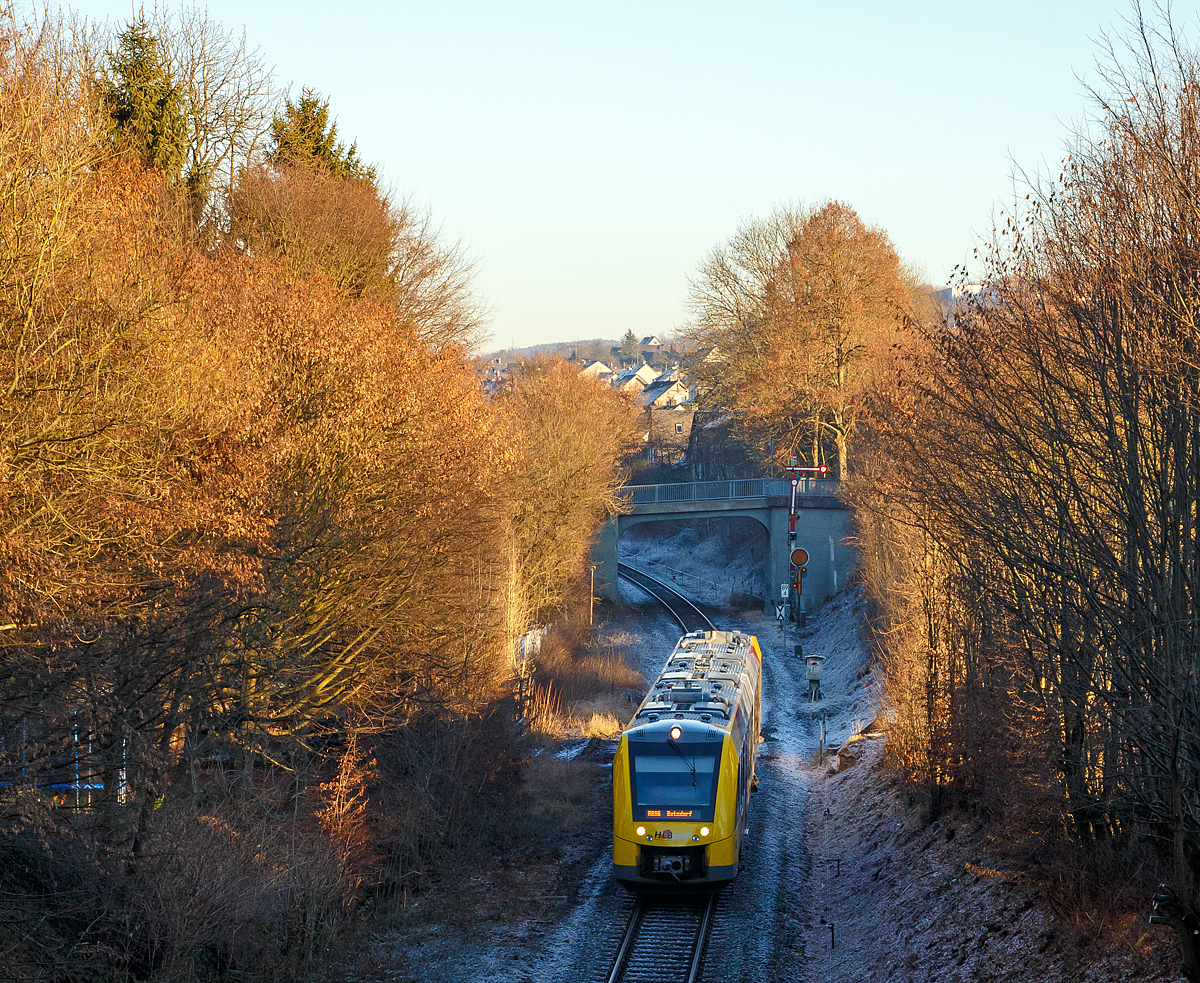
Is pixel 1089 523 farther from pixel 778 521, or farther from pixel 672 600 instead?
pixel 672 600

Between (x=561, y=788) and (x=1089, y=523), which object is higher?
(x=1089, y=523)

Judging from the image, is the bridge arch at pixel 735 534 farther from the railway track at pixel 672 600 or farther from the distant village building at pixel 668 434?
the distant village building at pixel 668 434

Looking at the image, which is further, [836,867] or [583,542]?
[583,542]

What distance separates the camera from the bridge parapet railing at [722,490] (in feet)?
164

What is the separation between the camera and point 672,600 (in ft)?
170

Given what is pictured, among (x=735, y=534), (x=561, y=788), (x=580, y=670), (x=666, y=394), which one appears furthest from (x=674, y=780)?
(x=666, y=394)

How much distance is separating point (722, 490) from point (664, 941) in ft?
128

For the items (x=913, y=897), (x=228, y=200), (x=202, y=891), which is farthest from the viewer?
(x=228, y=200)

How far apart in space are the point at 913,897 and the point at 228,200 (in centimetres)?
2448

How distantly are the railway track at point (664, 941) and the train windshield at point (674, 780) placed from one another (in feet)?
4.62

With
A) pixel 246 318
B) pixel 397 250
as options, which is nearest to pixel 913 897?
pixel 246 318

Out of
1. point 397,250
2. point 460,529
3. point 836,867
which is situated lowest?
point 836,867

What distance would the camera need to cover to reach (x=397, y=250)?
3081 centimetres

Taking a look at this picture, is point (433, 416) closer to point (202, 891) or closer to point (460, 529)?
point (460, 529)
